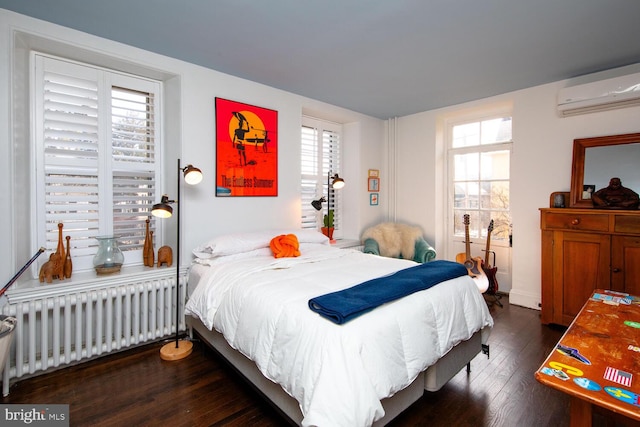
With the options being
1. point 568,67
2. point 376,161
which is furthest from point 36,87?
point 568,67

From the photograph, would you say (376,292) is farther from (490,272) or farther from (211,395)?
(490,272)

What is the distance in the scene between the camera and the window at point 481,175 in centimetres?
398

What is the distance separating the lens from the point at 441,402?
1.94m

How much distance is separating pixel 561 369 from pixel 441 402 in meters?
1.12

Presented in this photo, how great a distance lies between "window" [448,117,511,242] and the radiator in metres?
3.67

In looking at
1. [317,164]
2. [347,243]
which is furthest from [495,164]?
[317,164]

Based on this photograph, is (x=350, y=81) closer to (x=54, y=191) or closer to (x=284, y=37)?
(x=284, y=37)

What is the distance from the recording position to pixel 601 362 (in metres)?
1.08

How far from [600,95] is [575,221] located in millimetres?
1205

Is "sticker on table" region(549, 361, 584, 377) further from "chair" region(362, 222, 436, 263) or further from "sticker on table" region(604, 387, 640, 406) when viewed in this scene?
"chair" region(362, 222, 436, 263)

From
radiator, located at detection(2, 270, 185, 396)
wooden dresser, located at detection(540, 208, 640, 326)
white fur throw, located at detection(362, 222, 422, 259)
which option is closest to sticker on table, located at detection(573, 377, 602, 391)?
wooden dresser, located at detection(540, 208, 640, 326)

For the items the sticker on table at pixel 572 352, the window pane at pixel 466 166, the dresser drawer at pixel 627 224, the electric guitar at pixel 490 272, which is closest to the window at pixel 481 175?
the window pane at pixel 466 166

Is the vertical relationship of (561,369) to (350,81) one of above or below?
below

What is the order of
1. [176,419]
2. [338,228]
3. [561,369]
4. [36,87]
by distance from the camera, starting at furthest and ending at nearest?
1. [338,228]
2. [36,87]
3. [176,419]
4. [561,369]
